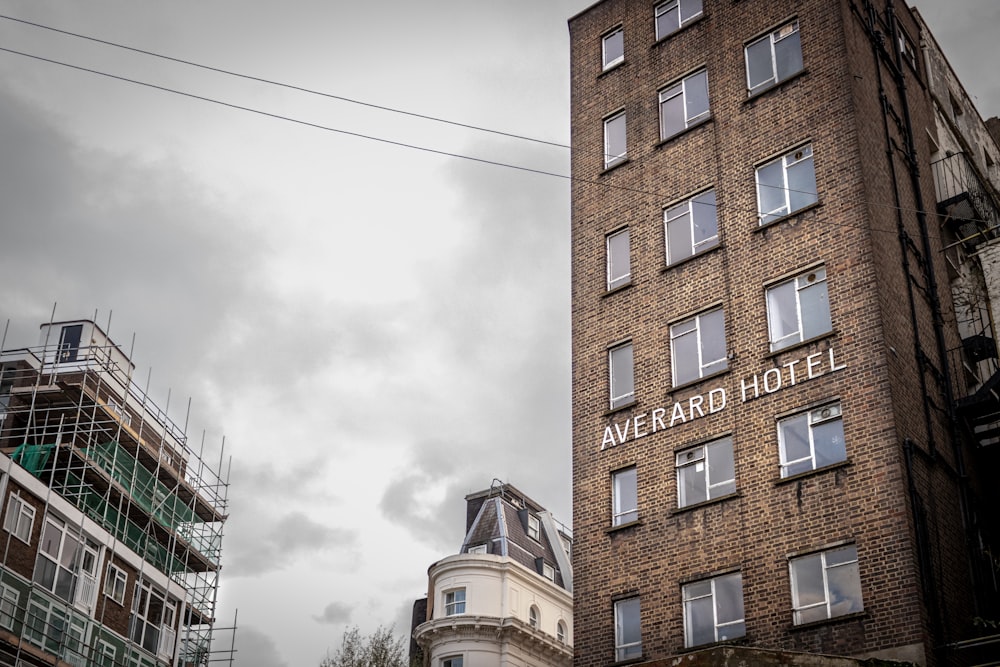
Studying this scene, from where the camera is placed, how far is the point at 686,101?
32719 millimetres

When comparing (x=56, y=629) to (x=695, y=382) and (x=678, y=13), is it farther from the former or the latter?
(x=678, y=13)

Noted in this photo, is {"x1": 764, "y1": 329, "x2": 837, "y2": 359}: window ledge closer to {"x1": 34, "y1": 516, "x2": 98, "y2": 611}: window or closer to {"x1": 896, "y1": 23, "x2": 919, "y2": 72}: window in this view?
{"x1": 896, "y1": 23, "x2": 919, "y2": 72}: window

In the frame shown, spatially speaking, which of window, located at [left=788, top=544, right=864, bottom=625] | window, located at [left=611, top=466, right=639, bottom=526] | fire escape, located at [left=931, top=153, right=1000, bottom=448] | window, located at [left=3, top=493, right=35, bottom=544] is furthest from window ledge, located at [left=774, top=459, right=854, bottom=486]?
window, located at [left=3, top=493, right=35, bottom=544]

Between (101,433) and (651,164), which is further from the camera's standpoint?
(101,433)

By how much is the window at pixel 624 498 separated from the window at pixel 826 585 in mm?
4811

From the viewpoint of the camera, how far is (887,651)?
22.2 meters

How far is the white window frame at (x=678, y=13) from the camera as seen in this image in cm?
3391

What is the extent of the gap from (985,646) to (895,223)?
418 inches

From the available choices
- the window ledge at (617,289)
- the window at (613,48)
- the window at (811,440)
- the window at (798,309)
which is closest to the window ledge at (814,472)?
the window at (811,440)

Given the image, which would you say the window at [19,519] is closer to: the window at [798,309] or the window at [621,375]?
the window at [621,375]

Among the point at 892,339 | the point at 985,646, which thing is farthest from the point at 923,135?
the point at 985,646

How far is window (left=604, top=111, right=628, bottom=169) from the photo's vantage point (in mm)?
33750

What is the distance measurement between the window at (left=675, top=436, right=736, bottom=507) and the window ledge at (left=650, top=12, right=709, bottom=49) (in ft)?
43.2

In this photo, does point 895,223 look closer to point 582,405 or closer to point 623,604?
point 582,405
